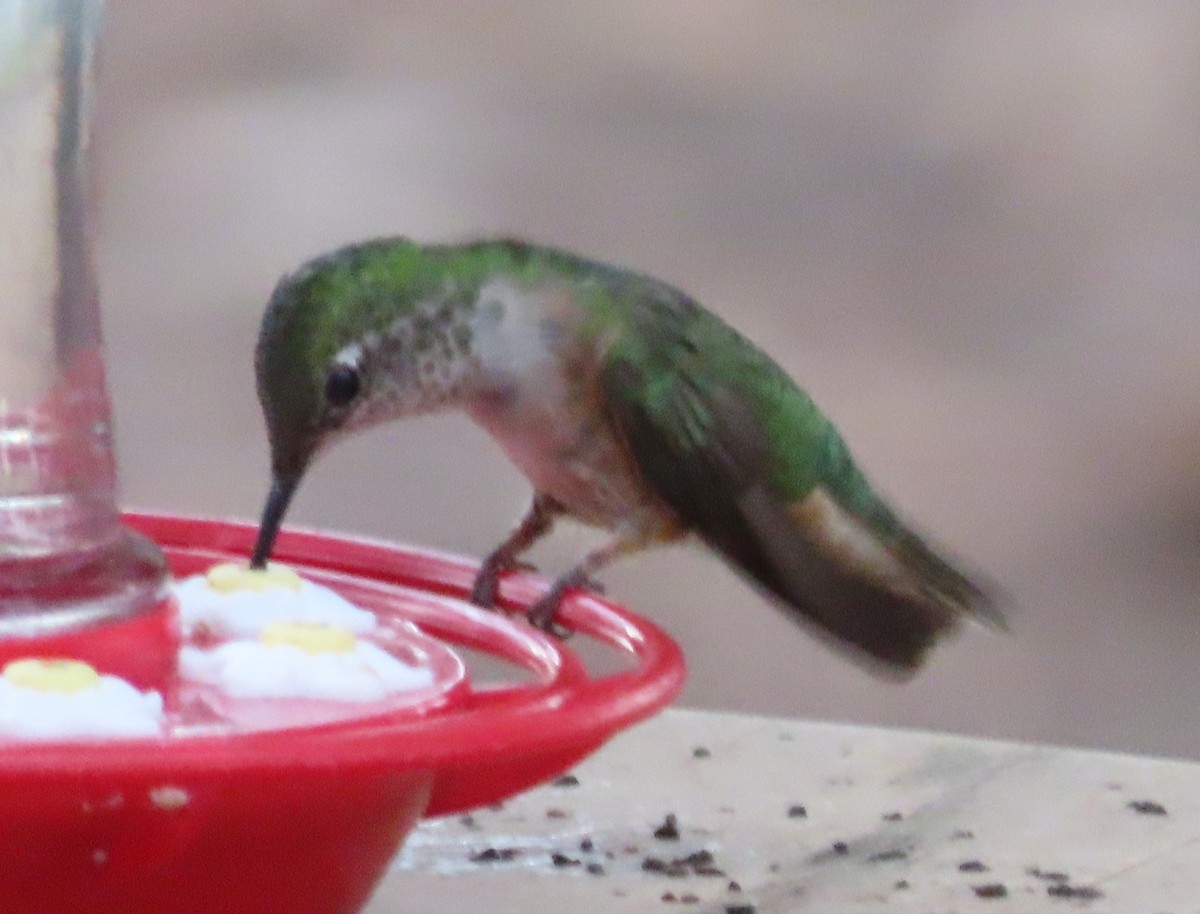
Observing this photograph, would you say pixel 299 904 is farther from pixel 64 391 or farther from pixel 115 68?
pixel 115 68

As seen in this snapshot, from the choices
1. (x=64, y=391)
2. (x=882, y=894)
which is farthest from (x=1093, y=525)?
(x=64, y=391)

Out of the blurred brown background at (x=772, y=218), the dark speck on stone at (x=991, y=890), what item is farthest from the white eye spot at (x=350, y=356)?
the blurred brown background at (x=772, y=218)

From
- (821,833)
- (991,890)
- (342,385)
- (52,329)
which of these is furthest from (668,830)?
(52,329)

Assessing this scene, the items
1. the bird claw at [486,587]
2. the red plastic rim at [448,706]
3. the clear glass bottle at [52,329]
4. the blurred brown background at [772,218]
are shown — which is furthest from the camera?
the blurred brown background at [772,218]

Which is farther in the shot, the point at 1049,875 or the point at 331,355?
the point at 331,355

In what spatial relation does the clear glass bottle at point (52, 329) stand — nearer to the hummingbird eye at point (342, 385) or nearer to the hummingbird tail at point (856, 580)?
the hummingbird eye at point (342, 385)

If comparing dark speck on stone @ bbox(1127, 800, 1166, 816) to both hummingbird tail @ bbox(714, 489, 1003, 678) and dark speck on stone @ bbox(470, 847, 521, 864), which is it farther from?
dark speck on stone @ bbox(470, 847, 521, 864)

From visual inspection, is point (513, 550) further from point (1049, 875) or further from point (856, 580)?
point (1049, 875)
